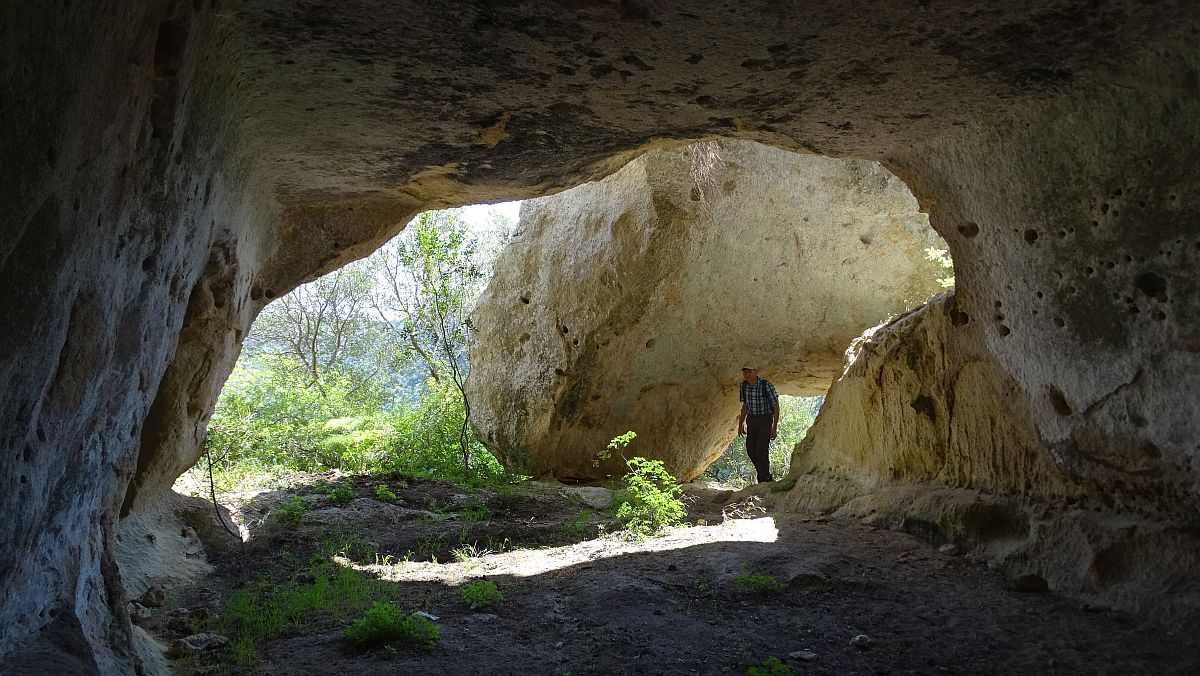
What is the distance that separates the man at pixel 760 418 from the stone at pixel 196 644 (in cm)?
643

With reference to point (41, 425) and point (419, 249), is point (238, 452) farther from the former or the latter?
point (41, 425)

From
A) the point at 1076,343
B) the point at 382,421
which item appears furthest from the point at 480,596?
the point at 382,421

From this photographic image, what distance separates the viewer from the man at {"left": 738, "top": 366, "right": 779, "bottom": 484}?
30.0ft

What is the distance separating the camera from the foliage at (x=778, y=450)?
65.3 ft

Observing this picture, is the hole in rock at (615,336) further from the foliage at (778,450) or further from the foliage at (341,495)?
the foliage at (778,450)

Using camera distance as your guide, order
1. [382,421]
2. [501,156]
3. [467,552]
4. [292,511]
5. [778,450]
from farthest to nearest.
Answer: [778,450] → [382,421] → [292,511] → [467,552] → [501,156]

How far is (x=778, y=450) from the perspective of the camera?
22203mm

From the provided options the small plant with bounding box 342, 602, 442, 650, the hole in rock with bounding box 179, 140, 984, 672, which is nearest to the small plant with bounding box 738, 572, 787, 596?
the small plant with bounding box 342, 602, 442, 650

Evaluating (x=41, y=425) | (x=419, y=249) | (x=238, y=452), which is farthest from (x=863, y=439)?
(x=238, y=452)

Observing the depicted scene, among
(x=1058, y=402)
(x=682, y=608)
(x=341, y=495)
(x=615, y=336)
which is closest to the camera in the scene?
(x=682, y=608)

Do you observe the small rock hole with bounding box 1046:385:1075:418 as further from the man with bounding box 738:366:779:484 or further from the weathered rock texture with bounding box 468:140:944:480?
the weathered rock texture with bounding box 468:140:944:480

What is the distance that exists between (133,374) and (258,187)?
6.79 feet

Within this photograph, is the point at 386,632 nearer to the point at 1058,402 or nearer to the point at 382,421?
the point at 1058,402

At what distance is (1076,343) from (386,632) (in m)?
4.00
